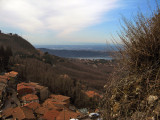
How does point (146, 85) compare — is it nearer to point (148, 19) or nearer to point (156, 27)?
point (156, 27)

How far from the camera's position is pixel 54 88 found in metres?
20.0

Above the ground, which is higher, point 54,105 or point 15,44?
point 15,44

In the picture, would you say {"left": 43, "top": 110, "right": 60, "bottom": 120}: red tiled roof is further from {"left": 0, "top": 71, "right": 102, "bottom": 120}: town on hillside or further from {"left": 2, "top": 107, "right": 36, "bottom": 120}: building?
{"left": 2, "top": 107, "right": 36, "bottom": 120}: building

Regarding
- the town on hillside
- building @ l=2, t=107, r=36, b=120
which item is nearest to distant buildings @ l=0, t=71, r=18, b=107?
the town on hillside

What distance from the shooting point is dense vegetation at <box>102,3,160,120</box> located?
7.98 feet

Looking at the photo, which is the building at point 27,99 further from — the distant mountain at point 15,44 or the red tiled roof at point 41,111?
the distant mountain at point 15,44

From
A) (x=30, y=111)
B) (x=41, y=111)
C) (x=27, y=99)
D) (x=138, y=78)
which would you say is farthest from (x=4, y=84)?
(x=138, y=78)

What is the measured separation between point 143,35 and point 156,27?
0.93 feet

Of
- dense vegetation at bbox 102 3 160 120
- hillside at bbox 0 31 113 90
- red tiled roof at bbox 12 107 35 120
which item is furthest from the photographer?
hillside at bbox 0 31 113 90

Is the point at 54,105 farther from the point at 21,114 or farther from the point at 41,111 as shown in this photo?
the point at 21,114

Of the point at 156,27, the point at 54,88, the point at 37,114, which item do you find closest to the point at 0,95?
the point at 37,114

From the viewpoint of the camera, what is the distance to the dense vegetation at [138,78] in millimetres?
2432

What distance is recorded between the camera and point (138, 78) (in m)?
2.84

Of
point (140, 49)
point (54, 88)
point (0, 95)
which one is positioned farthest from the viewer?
point (54, 88)
